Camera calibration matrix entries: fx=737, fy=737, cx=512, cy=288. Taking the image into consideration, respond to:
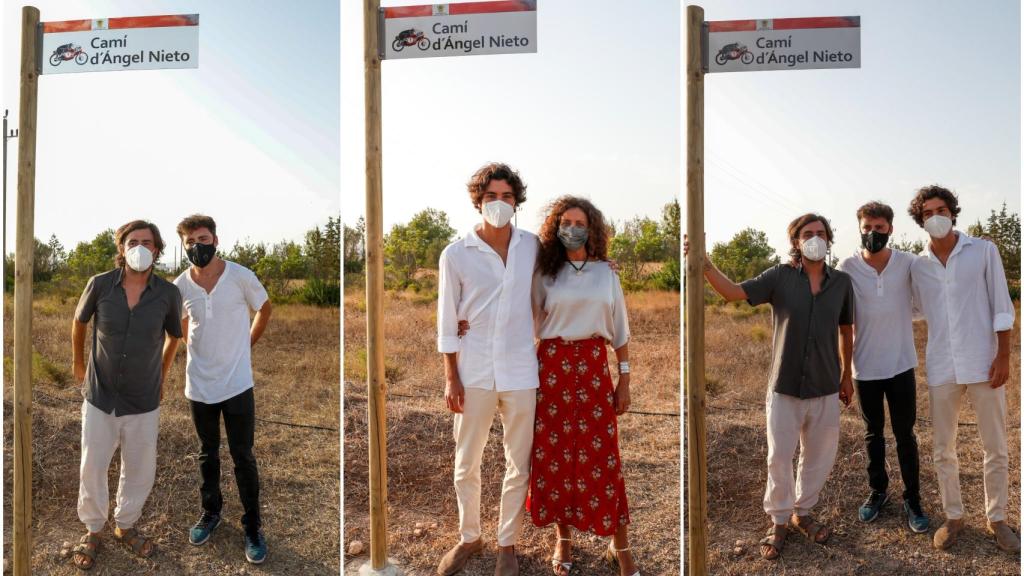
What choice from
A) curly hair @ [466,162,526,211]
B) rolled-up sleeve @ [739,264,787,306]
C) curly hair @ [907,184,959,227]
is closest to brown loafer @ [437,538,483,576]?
curly hair @ [466,162,526,211]

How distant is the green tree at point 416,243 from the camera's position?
5.19 meters

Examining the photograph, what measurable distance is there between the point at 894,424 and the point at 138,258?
3.82m

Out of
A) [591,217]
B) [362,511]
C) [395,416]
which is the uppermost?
[591,217]

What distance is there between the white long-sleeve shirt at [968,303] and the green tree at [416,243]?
2.84 metres

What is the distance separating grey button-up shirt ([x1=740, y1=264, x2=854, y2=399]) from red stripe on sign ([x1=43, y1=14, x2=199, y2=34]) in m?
3.00

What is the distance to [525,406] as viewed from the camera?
3.25 meters

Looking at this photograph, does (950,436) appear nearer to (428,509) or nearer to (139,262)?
(428,509)

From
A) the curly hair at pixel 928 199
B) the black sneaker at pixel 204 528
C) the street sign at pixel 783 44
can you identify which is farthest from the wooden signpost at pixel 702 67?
the black sneaker at pixel 204 528

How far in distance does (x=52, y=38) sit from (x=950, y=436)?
480 cm

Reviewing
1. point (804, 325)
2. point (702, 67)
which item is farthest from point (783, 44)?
point (804, 325)

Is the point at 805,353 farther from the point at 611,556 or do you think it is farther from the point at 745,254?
the point at 745,254

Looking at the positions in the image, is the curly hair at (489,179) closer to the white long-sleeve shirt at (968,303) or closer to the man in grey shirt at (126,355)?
the man in grey shirt at (126,355)

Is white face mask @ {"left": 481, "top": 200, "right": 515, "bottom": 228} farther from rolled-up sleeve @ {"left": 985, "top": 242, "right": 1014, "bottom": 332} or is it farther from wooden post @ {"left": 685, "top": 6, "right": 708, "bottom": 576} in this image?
rolled-up sleeve @ {"left": 985, "top": 242, "right": 1014, "bottom": 332}

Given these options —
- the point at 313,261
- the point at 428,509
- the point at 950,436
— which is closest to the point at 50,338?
the point at 313,261
